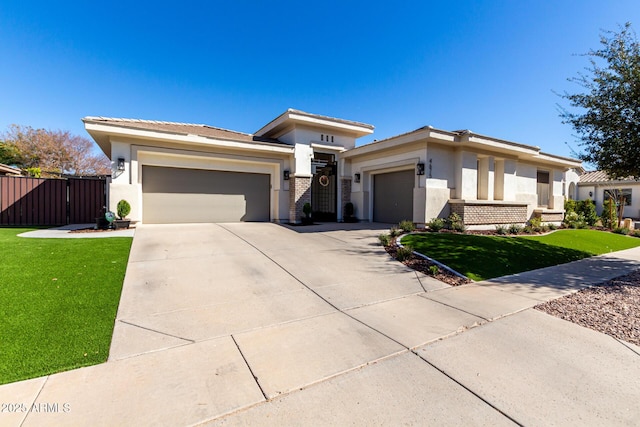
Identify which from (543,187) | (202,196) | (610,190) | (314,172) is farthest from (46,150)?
(610,190)

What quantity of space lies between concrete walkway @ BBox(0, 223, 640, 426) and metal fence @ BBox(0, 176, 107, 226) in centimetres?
1030

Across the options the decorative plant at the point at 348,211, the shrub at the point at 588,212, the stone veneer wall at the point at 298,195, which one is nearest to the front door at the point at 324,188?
the decorative plant at the point at 348,211

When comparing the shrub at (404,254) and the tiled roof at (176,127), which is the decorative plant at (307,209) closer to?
the tiled roof at (176,127)

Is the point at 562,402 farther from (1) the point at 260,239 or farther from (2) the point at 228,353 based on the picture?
(1) the point at 260,239

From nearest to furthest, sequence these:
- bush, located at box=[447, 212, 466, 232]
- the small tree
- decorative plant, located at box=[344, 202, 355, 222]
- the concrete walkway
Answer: the concrete walkway, bush, located at box=[447, 212, 466, 232], decorative plant, located at box=[344, 202, 355, 222], the small tree

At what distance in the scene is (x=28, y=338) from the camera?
9.83 feet

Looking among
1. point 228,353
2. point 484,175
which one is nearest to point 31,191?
point 228,353

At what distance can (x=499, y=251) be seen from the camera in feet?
27.0

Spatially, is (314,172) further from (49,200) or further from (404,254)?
(49,200)

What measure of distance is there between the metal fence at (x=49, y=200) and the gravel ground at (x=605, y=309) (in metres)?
15.9

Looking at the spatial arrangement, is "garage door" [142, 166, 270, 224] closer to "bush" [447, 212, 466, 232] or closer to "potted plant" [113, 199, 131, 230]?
"potted plant" [113, 199, 131, 230]

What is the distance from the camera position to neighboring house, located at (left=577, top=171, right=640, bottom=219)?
73.8 ft

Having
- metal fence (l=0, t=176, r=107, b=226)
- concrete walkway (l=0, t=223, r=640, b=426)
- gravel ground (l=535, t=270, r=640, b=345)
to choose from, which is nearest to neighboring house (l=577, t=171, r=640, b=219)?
gravel ground (l=535, t=270, r=640, b=345)

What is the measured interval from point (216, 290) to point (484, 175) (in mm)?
12711
